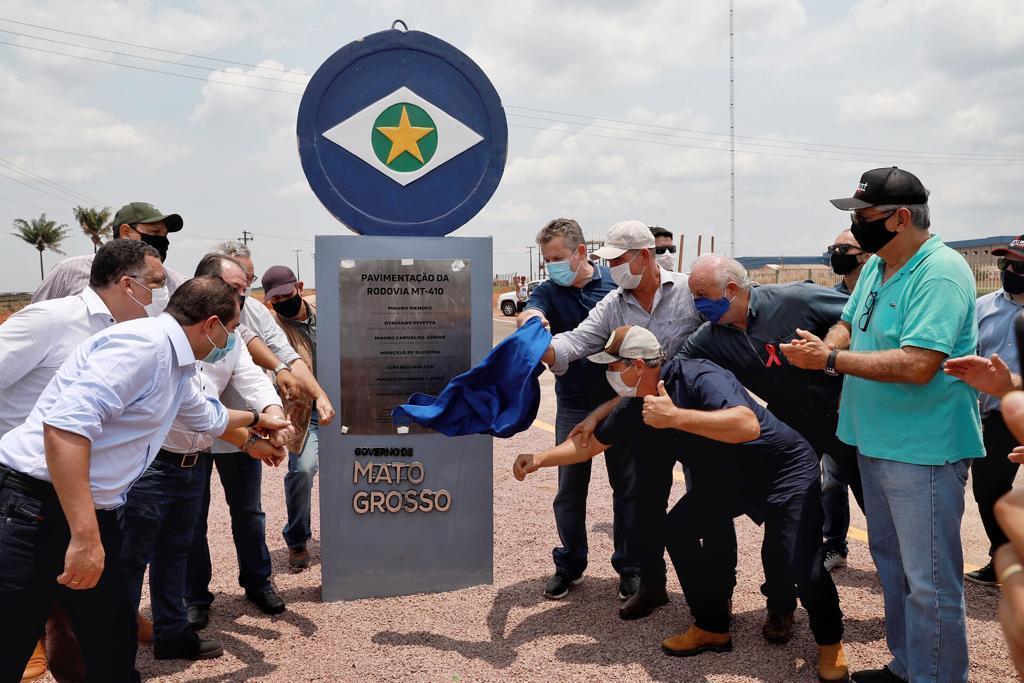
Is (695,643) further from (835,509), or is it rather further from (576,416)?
(835,509)

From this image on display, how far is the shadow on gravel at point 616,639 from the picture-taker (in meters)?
3.68

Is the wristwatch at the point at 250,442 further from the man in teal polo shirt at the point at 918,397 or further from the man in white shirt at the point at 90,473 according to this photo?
the man in teal polo shirt at the point at 918,397

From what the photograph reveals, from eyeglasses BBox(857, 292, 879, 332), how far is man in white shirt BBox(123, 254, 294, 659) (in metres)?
2.79

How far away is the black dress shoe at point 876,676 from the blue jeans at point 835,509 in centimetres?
156

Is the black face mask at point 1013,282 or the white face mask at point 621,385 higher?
the black face mask at point 1013,282

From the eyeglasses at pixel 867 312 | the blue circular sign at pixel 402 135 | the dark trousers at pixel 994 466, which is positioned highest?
the blue circular sign at pixel 402 135

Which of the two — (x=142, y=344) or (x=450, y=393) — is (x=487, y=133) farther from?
(x=142, y=344)

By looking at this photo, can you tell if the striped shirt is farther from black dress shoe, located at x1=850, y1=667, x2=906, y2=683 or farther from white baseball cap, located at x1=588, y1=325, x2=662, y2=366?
black dress shoe, located at x1=850, y1=667, x2=906, y2=683

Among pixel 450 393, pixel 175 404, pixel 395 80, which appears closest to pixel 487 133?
pixel 395 80

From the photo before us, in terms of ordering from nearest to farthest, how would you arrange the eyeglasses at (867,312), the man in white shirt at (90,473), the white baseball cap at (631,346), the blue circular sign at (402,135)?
1. the man in white shirt at (90,473)
2. the eyeglasses at (867,312)
3. the white baseball cap at (631,346)
4. the blue circular sign at (402,135)

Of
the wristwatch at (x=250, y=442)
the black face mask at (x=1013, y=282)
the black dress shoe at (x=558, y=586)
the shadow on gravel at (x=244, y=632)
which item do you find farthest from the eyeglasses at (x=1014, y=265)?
the shadow on gravel at (x=244, y=632)

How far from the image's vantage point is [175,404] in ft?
9.39

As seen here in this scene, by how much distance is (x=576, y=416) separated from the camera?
4.71 metres

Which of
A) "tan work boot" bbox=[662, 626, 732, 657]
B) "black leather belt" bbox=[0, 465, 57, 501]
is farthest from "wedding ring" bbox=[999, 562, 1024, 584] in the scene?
"tan work boot" bbox=[662, 626, 732, 657]
